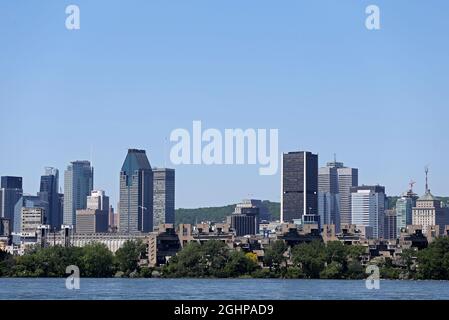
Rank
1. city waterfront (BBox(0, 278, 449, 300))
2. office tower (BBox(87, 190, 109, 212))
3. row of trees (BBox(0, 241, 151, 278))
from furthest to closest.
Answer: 1. row of trees (BBox(0, 241, 151, 278))
2. office tower (BBox(87, 190, 109, 212))
3. city waterfront (BBox(0, 278, 449, 300))

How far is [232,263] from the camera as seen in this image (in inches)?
1184

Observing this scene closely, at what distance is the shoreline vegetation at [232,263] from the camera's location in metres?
26.9

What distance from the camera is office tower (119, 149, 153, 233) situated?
38.7 feet

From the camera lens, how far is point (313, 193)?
2620 centimetres

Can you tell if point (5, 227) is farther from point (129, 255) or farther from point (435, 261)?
point (435, 261)

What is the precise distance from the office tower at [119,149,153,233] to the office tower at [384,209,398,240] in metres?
9.37

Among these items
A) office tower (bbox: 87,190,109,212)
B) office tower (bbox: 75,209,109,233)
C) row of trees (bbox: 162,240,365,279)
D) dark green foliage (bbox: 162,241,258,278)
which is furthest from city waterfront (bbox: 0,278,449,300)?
dark green foliage (bbox: 162,241,258,278)

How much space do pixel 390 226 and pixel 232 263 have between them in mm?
12027

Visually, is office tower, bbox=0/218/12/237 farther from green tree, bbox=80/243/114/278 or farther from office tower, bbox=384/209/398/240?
office tower, bbox=384/209/398/240

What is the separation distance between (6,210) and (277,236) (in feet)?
36.4

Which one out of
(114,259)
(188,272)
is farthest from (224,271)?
(114,259)

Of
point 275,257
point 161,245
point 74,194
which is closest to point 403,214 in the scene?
point 275,257

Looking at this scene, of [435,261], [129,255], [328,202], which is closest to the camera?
[435,261]
